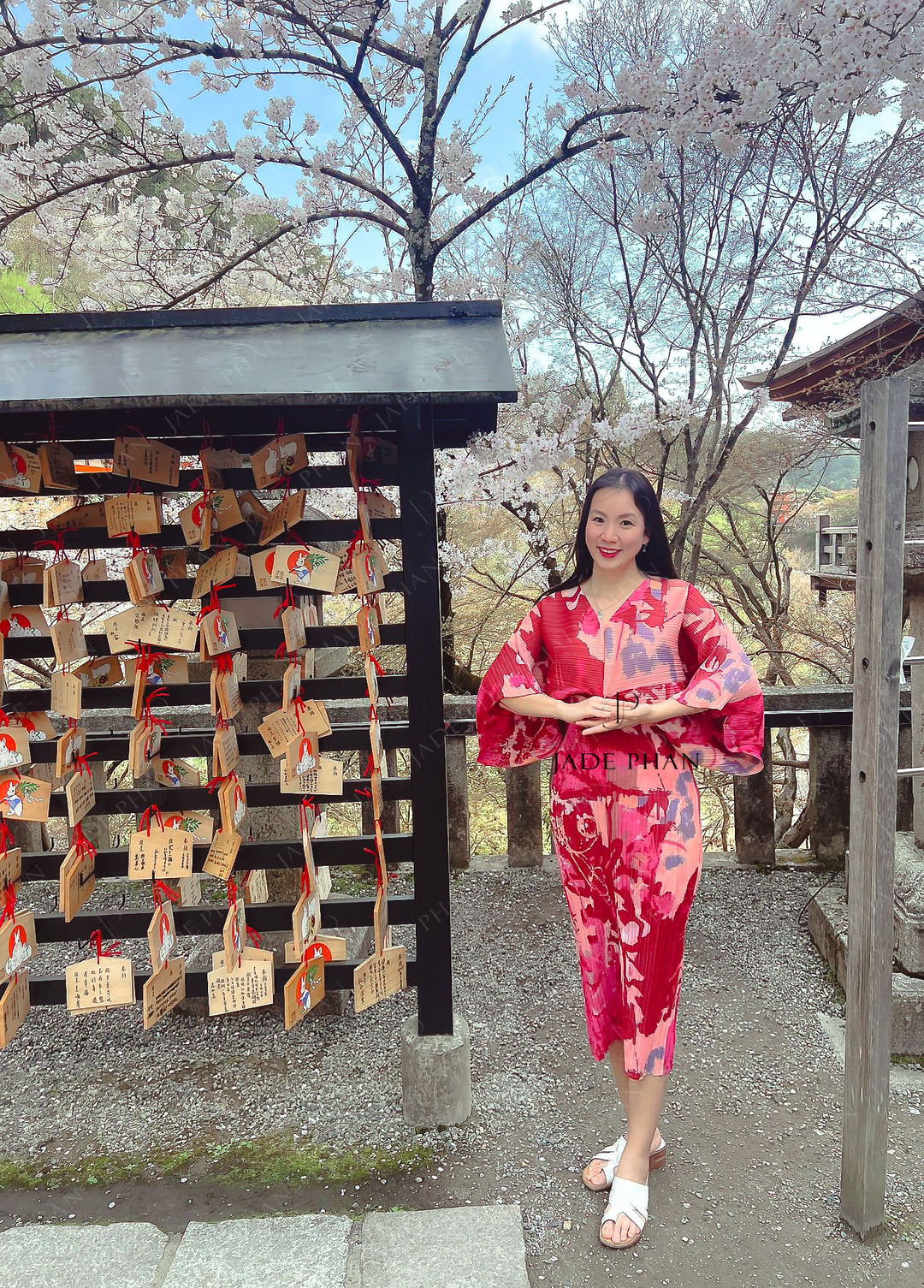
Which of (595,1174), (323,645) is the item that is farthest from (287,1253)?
(323,645)

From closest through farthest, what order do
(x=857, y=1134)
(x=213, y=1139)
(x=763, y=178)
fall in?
(x=857, y=1134) → (x=213, y=1139) → (x=763, y=178)

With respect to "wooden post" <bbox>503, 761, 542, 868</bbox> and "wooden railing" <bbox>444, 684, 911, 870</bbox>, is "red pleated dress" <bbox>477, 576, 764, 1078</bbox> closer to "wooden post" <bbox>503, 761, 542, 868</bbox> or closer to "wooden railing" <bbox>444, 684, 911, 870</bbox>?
"wooden railing" <bbox>444, 684, 911, 870</bbox>

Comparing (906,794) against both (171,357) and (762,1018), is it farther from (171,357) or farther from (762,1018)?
(171,357)

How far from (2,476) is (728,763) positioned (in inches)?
91.5

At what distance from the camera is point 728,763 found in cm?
212

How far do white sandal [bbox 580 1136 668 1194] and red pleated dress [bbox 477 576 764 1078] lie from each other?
0.34 m

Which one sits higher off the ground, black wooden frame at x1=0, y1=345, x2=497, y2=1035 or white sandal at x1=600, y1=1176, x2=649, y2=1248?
black wooden frame at x1=0, y1=345, x2=497, y2=1035

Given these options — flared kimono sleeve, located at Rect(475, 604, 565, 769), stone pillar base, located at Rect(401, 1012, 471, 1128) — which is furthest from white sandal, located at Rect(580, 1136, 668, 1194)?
flared kimono sleeve, located at Rect(475, 604, 565, 769)

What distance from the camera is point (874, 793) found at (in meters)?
1.95

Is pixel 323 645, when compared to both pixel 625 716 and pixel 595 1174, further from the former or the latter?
pixel 595 1174

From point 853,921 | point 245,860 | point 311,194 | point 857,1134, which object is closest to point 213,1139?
point 245,860

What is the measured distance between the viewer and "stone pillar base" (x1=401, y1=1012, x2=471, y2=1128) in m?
2.45

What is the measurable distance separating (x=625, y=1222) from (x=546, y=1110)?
55cm

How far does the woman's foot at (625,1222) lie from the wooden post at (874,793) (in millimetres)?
552
